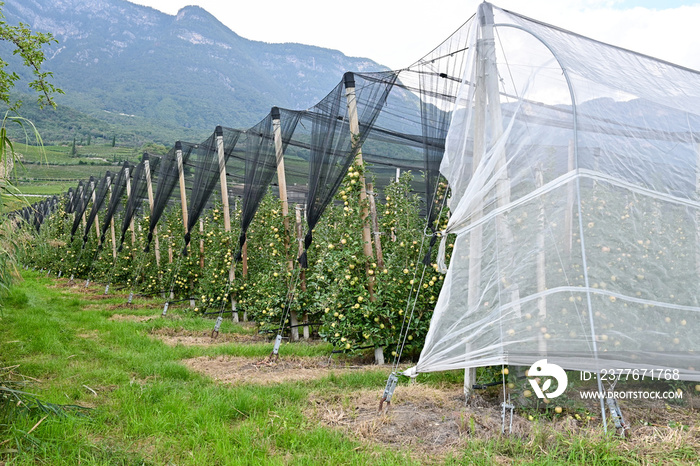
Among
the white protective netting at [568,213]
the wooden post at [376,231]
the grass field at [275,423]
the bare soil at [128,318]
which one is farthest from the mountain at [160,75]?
the white protective netting at [568,213]

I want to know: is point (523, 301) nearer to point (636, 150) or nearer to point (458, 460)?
point (458, 460)

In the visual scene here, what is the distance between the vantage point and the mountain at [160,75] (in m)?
101

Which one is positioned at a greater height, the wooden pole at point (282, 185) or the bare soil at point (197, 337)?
the wooden pole at point (282, 185)

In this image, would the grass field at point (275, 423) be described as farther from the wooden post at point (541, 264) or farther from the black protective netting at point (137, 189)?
the black protective netting at point (137, 189)

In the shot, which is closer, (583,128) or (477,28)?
(583,128)

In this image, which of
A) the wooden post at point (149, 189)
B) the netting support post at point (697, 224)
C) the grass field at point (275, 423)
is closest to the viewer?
the grass field at point (275, 423)

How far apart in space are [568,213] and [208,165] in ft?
24.3

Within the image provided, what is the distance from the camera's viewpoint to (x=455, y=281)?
3.08m

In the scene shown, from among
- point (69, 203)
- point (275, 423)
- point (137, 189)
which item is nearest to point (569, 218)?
point (275, 423)

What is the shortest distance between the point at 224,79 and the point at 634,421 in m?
158

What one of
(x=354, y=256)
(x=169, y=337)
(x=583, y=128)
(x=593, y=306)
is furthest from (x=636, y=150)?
(x=169, y=337)

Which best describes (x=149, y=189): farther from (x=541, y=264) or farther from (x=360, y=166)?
(x=541, y=264)

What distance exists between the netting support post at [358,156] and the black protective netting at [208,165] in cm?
359

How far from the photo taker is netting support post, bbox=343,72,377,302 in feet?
16.6
